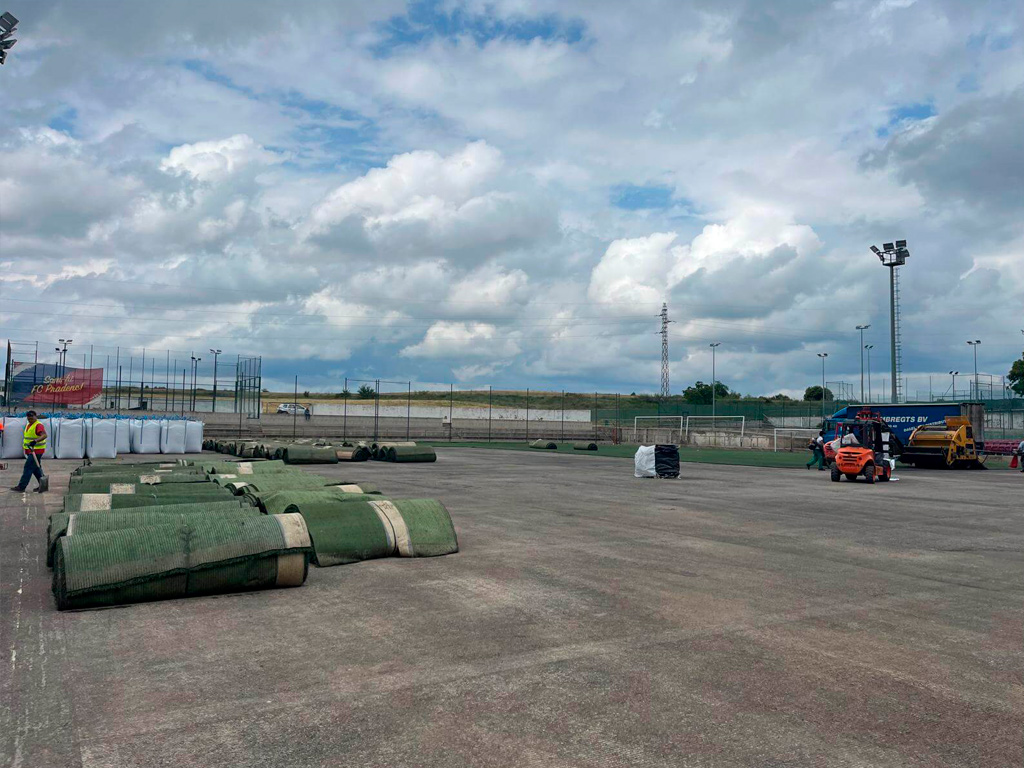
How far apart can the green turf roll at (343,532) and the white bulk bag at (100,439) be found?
77.7 feet

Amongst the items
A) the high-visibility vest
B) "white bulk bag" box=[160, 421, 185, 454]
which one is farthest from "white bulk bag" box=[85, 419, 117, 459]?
the high-visibility vest

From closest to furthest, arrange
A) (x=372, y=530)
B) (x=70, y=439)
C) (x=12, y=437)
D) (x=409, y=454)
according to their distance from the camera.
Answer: (x=372, y=530) < (x=12, y=437) < (x=70, y=439) < (x=409, y=454)

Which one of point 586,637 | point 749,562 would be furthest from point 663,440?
point 586,637

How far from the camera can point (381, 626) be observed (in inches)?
258

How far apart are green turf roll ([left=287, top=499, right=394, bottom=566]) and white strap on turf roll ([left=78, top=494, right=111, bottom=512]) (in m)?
2.35

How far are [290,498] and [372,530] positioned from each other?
1299mm

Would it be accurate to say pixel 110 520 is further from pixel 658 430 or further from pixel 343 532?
pixel 658 430

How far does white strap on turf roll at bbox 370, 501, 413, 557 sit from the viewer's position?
9578 millimetres

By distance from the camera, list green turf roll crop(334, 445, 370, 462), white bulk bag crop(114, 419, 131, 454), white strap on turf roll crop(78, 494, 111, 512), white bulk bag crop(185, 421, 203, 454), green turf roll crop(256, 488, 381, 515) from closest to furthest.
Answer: white strap on turf roll crop(78, 494, 111, 512) → green turf roll crop(256, 488, 381, 515) → green turf roll crop(334, 445, 370, 462) → white bulk bag crop(114, 419, 131, 454) → white bulk bag crop(185, 421, 203, 454)

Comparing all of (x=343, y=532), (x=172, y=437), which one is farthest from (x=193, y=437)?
(x=343, y=532)

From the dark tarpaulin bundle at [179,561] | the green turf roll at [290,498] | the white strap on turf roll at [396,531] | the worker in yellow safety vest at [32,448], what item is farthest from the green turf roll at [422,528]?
the worker in yellow safety vest at [32,448]

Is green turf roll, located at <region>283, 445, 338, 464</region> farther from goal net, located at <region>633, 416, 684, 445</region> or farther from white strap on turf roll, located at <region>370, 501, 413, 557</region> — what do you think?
goal net, located at <region>633, 416, 684, 445</region>

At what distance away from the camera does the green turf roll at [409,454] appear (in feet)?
98.0

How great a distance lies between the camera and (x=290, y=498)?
10.1 metres
